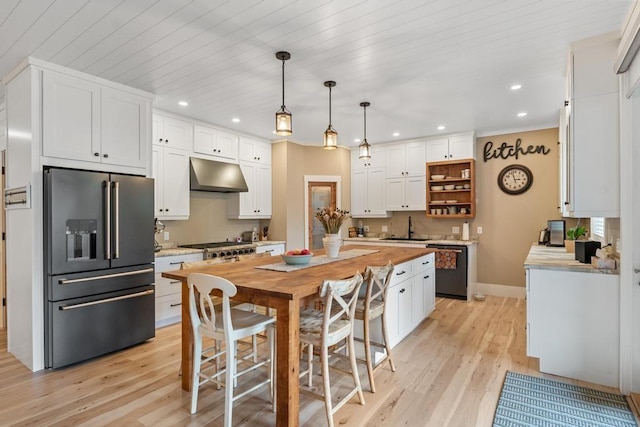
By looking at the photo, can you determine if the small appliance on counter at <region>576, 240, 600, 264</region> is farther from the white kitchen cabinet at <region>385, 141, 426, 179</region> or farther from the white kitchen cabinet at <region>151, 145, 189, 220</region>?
the white kitchen cabinet at <region>151, 145, 189, 220</region>

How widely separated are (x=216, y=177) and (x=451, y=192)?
147 inches

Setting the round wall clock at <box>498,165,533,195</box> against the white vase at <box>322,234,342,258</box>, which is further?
the round wall clock at <box>498,165,533,195</box>

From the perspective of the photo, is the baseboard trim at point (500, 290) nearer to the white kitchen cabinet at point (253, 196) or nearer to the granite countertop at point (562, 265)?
the granite countertop at point (562, 265)

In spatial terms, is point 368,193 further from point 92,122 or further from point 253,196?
point 92,122

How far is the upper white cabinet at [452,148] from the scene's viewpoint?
538cm

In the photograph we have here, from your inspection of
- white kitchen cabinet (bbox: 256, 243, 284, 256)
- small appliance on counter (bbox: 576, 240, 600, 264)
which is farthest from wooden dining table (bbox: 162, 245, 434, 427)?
white kitchen cabinet (bbox: 256, 243, 284, 256)

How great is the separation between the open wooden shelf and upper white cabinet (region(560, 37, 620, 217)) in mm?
2735

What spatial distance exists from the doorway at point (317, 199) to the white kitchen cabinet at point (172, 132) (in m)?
2.18

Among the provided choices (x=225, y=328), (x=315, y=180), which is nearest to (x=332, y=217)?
(x=225, y=328)

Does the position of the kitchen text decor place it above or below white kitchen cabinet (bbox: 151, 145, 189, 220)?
above

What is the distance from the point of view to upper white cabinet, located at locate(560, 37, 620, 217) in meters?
2.54

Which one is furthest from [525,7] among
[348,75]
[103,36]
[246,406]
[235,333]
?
[246,406]

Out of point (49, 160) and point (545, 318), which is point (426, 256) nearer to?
point (545, 318)

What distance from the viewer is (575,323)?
2.69m
